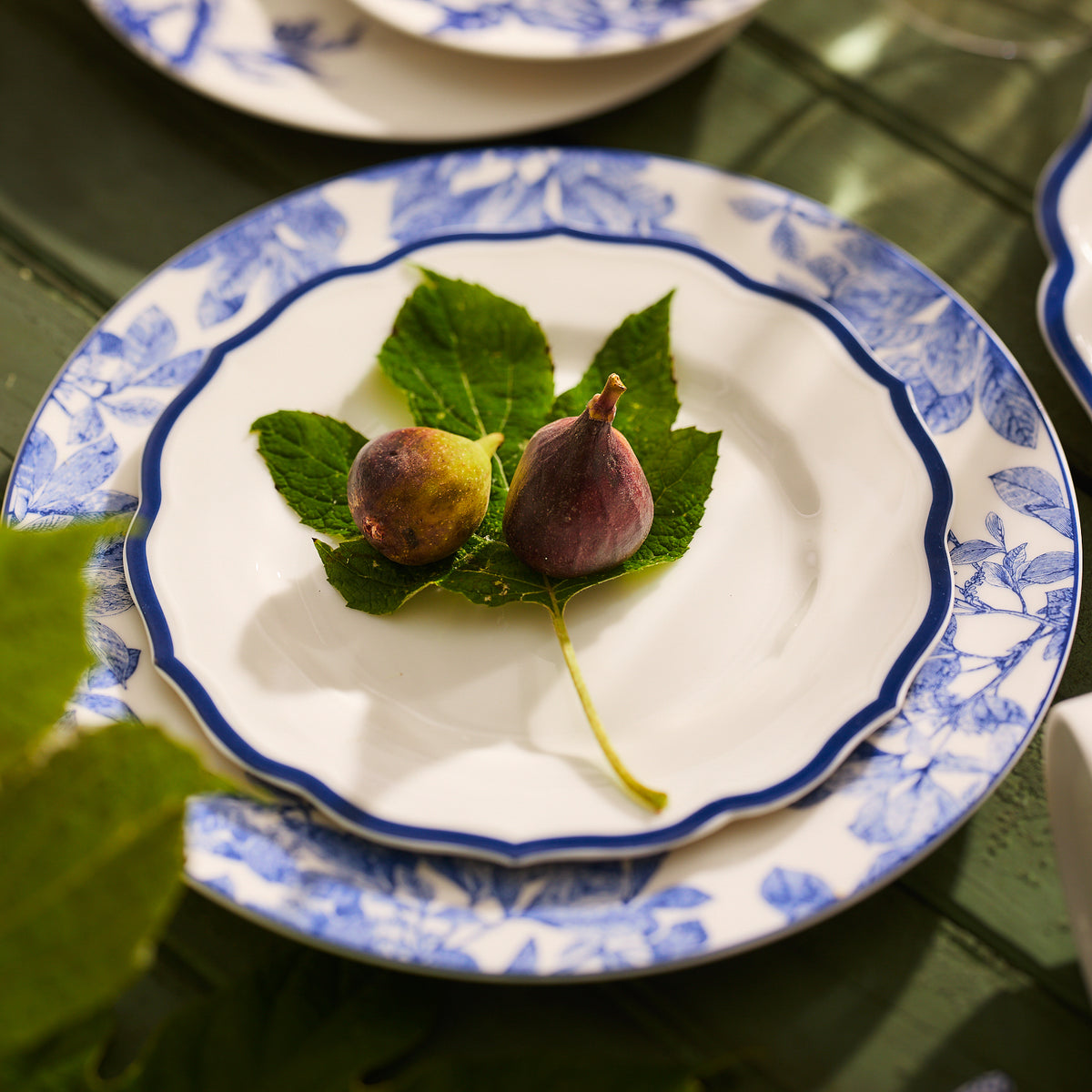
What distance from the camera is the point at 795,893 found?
367 mm

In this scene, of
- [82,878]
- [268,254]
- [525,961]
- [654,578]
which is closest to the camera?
[82,878]

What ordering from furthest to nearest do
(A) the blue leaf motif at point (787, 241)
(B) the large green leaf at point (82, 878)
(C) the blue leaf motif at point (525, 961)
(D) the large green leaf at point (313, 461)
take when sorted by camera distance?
1. (A) the blue leaf motif at point (787, 241)
2. (D) the large green leaf at point (313, 461)
3. (C) the blue leaf motif at point (525, 961)
4. (B) the large green leaf at point (82, 878)

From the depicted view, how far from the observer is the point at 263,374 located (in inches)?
19.5

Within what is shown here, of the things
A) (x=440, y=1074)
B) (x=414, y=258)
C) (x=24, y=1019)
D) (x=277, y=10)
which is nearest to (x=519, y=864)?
(x=440, y=1074)

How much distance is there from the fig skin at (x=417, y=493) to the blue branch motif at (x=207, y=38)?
0.34 meters

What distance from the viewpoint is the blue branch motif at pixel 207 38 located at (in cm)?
63

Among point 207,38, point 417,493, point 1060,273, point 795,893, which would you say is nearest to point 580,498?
point 417,493

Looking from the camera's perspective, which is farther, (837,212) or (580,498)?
(837,212)

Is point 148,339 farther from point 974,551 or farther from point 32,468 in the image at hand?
point 974,551

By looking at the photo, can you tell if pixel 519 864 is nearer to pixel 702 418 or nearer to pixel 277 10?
pixel 702 418

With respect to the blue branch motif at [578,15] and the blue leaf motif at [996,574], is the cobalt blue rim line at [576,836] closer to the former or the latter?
the blue leaf motif at [996,574]

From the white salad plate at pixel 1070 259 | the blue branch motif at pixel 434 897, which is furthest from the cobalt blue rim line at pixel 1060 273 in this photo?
the blue branch motif at pixel 434 897

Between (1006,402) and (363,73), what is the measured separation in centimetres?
43

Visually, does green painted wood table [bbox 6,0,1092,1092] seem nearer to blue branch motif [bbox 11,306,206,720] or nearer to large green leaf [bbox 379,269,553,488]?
blue branch motif [bbox 11,306,206,720]
